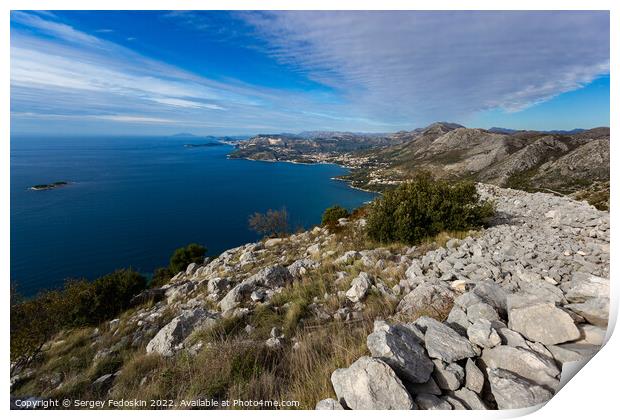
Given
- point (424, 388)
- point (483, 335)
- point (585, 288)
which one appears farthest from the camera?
point (585, 288)

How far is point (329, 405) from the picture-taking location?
197 centimetres

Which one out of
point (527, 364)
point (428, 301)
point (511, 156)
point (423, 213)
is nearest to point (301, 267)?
point (428, 301)

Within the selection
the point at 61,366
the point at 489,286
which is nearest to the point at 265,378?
the point at 489,286

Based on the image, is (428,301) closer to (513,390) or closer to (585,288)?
(513,390)

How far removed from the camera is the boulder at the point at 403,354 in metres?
1.94

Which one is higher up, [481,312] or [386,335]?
[481,312]

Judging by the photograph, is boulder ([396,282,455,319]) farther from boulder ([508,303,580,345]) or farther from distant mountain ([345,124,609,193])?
distant mountain ([345,124,609,193])

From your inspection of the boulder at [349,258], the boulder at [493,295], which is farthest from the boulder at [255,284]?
the boulder at [493,295]

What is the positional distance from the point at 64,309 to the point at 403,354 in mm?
7695

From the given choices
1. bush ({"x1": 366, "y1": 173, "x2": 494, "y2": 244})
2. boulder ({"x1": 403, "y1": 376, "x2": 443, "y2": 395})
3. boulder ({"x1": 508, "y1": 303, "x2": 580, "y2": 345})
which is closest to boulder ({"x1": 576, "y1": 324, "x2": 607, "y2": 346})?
boulder ({"x1": 508, "y1": 303, "x2": 580, "y2": 345})

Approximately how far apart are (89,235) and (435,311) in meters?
45.9

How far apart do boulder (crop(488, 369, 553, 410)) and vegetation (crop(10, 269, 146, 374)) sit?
17.5 ft

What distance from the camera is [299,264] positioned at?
5.27 meters

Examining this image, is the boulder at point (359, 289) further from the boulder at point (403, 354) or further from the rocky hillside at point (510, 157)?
the rocky hillside at point (510, 157)
